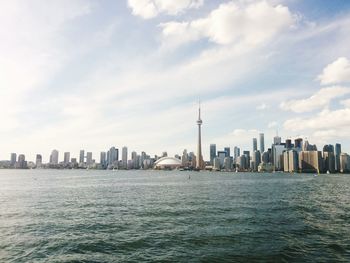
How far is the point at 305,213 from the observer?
53.4 meters

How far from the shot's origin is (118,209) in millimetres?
57156

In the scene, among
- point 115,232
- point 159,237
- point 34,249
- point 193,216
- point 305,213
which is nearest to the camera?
point 34,249

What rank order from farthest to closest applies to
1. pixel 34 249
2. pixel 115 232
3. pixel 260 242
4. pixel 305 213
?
pixel 305 213 → pixel 115 232 → pixel 260 242 → pixel 34 249

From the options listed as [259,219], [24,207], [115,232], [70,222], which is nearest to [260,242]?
[259,219]

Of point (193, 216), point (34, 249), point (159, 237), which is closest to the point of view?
point (34, 249)

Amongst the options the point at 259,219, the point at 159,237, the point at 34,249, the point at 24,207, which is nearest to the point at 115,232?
the point at 159,237

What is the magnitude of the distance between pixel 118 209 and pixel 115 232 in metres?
19.8

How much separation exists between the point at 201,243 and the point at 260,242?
631 cm

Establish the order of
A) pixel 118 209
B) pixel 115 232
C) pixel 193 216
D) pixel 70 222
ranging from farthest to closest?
1. pixel 118 209
2. pixel 193 216
3. pixel 70 222
4. pixel 115 232

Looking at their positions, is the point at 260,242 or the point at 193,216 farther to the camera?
the point at 193,216

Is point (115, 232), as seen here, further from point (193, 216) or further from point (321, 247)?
point (321, 247)

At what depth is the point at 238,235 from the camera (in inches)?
1406

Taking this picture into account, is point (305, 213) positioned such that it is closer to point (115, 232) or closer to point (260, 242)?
point (260, 242)

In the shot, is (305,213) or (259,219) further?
(305,213)
